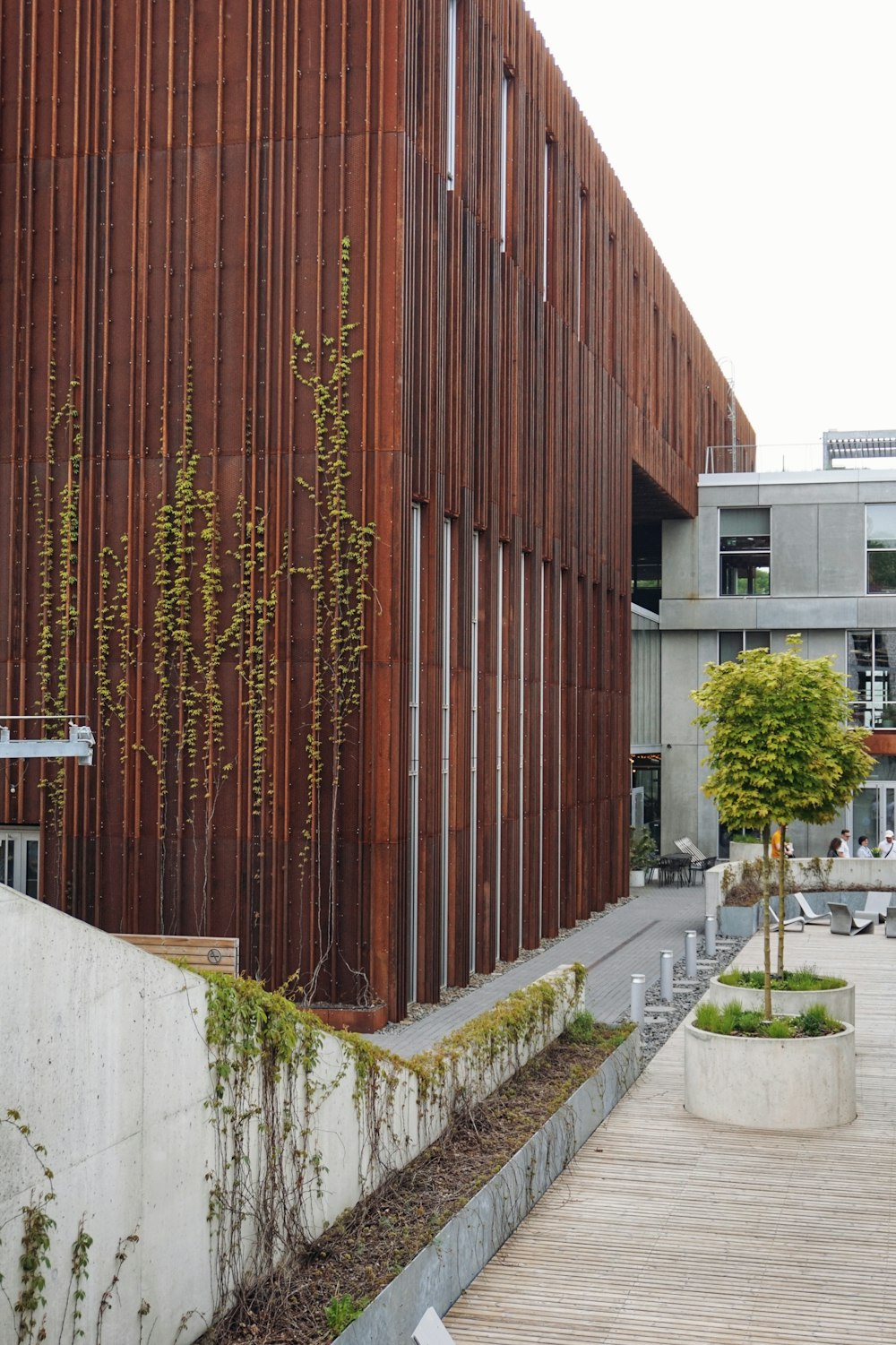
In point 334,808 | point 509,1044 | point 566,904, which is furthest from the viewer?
point 566,904

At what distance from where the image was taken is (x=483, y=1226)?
9.02 metres

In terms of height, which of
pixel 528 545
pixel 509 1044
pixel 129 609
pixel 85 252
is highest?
pixel 85 252

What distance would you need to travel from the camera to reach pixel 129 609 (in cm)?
1719

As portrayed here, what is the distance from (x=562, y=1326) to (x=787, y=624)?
103ft

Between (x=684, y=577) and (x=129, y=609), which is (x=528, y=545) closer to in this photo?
(x=129, y=609)

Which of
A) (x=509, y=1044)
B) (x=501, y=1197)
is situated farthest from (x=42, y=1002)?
(x=509, y=1044)

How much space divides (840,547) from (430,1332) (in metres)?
33.7

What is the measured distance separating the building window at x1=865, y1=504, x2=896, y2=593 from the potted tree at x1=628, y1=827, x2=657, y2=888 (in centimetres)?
886

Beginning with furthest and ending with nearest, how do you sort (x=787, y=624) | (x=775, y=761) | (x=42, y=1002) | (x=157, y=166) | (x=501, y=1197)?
(x=787, y=624)
(x=157, y=166)
(x=775, y=761)
(x=501, y=1197)
(x=42, y=1002)

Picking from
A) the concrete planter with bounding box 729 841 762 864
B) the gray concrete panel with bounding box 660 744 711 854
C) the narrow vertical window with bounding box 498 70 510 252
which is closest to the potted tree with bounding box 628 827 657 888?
the concrete planter with bounding box 729 841 762 864

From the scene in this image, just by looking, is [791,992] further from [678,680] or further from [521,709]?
[678,680]

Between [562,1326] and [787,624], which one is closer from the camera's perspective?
[562,1326]

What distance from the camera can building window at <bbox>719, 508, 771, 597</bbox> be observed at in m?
38.8

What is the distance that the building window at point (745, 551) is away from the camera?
38781 millimetres
